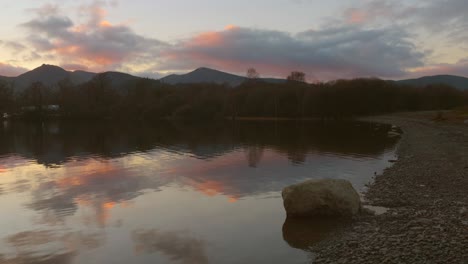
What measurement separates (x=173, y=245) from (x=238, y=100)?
486 feet

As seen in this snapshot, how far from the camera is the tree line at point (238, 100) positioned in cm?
14725

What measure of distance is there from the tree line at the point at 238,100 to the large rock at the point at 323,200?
129 m

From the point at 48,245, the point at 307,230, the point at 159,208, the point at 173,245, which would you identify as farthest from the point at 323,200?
the point at 48,245

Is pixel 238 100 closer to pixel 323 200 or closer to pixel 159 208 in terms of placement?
pixel 159 208

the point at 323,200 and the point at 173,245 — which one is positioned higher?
the point at 323,200

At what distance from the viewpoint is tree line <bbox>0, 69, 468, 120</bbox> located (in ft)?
483

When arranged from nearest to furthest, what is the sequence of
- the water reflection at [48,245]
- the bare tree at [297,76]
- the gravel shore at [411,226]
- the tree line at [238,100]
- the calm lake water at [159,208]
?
the gravel shore at [411,226] → the water reflection at [48,245] → the calm lake water at [159,208] → the tree line at [238,100] → the bare tree at [297,76]

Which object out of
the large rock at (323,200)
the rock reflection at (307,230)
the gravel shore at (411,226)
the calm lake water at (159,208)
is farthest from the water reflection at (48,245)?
the gravel shore at (411,226)

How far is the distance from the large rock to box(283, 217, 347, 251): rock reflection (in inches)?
17.9

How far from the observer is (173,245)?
15.1 meters

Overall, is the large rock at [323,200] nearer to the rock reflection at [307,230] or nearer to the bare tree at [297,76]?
the rock reflection at [307,230]

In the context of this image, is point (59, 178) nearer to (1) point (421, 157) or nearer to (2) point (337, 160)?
(2) point (337, 160)

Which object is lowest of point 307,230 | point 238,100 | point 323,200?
point 307,230

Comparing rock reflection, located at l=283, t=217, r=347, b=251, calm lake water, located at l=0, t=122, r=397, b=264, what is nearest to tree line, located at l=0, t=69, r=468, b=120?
calm lake water, located at l=0, t=122, r=397, b=264
